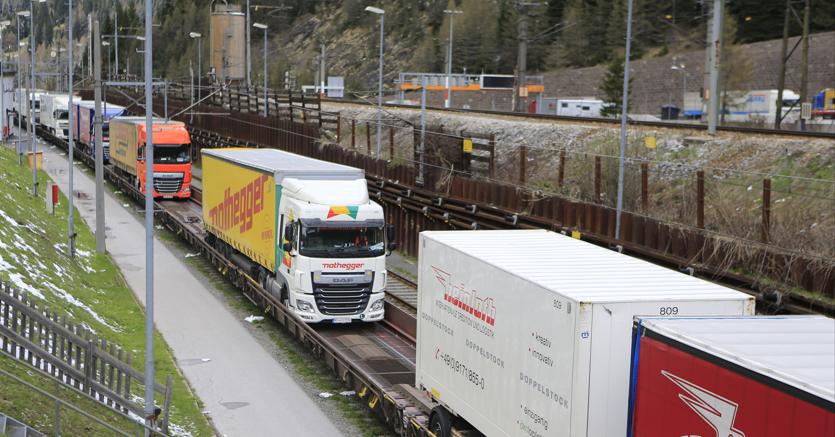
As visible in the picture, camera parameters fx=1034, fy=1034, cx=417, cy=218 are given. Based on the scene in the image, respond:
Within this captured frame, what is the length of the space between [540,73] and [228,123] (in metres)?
45.4

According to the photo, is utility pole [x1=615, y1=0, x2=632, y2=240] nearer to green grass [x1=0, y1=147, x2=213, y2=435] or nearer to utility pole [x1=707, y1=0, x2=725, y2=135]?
utility pole [x1=707, y1=0, x2=725, y2=135]

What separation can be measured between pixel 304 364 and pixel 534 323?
38.2ft

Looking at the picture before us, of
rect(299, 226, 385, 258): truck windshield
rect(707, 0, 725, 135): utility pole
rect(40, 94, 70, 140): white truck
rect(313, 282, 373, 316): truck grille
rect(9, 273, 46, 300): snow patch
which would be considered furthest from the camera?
rect(40, 94, 70, 140): white truck

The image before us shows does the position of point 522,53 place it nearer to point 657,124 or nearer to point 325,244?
point 657,124

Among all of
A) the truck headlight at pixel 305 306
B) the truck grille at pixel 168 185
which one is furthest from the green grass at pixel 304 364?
the truck grille at pixel 168 185

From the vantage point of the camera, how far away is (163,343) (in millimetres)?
23906

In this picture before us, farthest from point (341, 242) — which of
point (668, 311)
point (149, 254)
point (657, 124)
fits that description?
point (657, 124)

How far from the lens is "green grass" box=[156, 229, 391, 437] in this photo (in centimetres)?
1922

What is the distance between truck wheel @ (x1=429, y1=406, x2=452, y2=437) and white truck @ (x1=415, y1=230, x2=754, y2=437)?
17 mm

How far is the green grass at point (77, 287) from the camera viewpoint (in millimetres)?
19234

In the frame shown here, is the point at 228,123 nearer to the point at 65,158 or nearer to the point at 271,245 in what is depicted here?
the point at 65,158

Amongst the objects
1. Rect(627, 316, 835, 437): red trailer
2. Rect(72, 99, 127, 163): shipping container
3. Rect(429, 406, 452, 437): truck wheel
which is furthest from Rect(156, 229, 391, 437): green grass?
Rect(72, 99, 127, 163): shipping container

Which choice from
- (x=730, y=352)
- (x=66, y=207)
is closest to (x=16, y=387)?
(x=730, y=352)

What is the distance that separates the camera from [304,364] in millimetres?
22922
